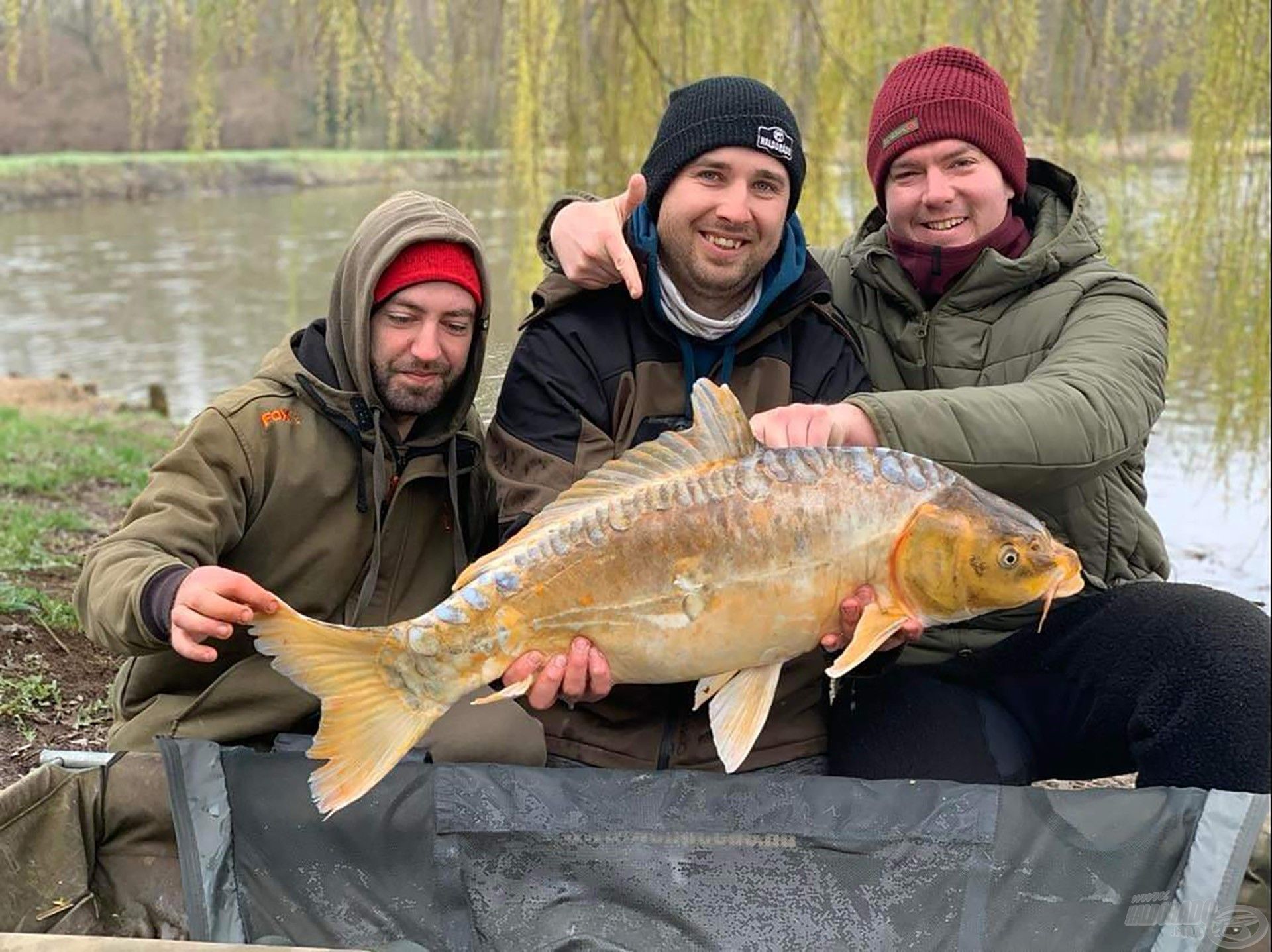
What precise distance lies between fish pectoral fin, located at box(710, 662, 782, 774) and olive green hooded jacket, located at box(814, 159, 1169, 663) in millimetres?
429

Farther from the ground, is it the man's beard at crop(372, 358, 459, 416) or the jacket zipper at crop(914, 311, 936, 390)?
the jacket zipper at crop(914, 311, 936, 390)

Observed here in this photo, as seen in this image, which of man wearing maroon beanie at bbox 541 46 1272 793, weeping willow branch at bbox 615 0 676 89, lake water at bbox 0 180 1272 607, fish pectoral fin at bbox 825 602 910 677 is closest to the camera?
fish pectoral fin at bbox 825 602 910 677

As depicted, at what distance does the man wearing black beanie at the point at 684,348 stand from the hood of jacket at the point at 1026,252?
0.59 ft

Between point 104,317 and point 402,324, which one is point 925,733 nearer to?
point 402,324

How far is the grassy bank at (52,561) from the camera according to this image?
3104mm

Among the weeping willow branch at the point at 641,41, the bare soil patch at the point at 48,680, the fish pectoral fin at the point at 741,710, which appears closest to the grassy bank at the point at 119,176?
the weeping willow branch at the point at 641,41

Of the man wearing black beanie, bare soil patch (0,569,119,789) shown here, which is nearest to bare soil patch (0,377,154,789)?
bare soil patch (0,569,119,789)

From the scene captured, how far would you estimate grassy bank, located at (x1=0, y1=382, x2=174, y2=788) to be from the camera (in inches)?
122

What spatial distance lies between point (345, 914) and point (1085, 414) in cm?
151

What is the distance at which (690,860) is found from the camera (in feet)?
7.72

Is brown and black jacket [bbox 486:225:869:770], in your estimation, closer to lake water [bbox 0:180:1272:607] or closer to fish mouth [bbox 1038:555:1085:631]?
lake water [bbox 0:180:1272:607]

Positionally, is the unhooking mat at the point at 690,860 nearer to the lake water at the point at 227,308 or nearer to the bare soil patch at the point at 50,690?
the bare soil patch at the point at 50,690

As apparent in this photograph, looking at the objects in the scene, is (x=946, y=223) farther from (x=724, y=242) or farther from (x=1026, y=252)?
(x=724, y=242)

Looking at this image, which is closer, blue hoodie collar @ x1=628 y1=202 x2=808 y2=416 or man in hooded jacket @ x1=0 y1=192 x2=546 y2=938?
man in hooded jacket @ x1=0 y1=192 x2=546 y2=938
